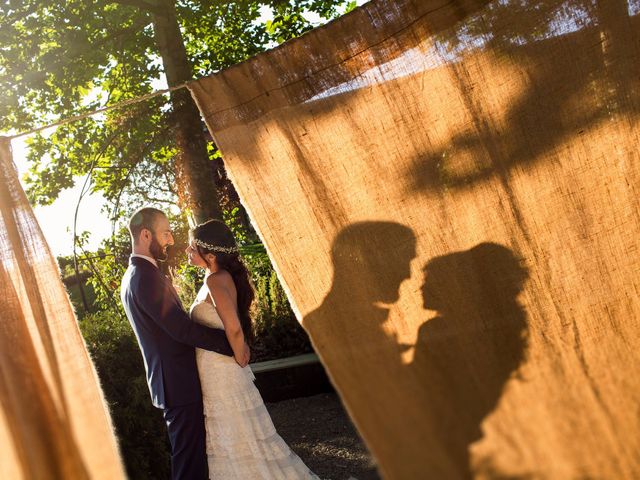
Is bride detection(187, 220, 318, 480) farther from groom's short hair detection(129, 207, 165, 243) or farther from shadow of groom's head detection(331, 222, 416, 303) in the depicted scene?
shadow of groom's head detection(331, 222, 416, 303)

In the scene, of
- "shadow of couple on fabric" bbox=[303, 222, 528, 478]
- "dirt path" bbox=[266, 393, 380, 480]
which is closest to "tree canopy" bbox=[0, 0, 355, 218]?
"dirt path" bbox=[266, 393, 380, 480]

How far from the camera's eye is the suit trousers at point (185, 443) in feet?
14.0

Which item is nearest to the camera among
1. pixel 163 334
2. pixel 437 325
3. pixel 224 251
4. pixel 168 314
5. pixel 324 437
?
pixel 437 325

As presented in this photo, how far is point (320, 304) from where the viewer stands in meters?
3.03

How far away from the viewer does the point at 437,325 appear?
298 cm

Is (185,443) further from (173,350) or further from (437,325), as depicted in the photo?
(437,325)

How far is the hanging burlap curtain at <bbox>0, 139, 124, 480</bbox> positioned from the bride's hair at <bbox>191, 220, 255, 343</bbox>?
3.99 ft

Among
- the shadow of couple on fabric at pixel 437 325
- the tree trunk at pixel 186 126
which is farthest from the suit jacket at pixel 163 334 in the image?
the tree trunk at pixel 186 126

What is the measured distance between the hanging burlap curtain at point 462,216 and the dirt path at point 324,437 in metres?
2.62

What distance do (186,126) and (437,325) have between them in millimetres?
6434

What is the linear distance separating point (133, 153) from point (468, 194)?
7.94 metres

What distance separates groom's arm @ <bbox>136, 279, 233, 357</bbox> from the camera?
4078 millimetres

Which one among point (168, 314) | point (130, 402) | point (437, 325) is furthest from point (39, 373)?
point (130, 402)

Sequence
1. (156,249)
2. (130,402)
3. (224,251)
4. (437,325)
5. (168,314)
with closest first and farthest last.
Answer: (437,325) → (168,314) → (156,249) → (224,251) → (130,402)
